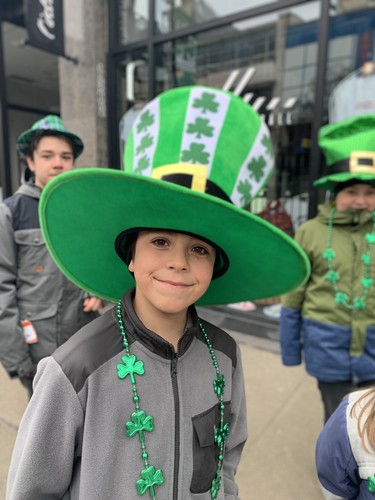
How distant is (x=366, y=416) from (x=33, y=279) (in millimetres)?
1687

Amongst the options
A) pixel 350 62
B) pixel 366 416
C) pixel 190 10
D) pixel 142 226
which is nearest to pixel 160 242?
pixel 142 226

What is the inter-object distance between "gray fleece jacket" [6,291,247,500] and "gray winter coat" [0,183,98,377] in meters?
1.03

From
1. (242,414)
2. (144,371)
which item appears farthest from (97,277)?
(242,414)

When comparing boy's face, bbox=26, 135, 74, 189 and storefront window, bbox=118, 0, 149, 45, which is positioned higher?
storefront window, bbox=118, 0, 149, 45

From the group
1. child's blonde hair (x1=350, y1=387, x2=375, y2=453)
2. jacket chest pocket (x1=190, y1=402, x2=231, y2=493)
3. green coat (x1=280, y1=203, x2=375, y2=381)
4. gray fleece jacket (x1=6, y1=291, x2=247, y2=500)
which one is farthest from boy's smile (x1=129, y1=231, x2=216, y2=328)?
green coat (x1=280, y1=203, x2=375, y2=381)

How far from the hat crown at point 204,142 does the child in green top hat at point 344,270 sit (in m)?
0.74

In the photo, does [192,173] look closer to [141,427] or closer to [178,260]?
[178,260]

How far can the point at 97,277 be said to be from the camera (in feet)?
4.49

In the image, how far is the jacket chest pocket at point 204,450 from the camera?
1129 millimetres

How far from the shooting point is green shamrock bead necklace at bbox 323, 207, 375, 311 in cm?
206

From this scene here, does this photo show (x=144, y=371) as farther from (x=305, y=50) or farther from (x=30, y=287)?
(x=305, y=50)

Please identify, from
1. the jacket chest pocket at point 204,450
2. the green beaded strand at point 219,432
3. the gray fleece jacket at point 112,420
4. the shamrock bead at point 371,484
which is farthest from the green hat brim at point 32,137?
the shamrock bead at point 371,484

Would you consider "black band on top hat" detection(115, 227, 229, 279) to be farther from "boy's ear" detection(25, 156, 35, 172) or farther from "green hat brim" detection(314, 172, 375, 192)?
"boy's ear" detection(25, 156, 35, 172)

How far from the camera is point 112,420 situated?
1.03 m
